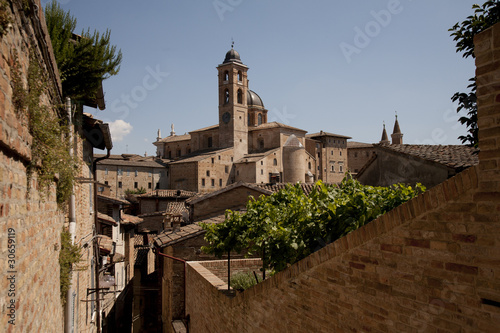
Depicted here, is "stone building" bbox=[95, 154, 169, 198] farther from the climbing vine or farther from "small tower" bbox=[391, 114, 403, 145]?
the climbing vine

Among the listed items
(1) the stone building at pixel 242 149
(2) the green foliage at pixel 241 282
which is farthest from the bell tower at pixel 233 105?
(2) the green foliage at pixel 241 282

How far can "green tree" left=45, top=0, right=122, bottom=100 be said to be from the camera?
7672mm

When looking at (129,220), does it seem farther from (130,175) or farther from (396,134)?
(396,134)

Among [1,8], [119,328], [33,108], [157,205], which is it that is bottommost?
[119,328]

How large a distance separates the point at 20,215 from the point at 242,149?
195 feet

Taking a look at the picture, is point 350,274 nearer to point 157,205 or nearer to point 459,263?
point 459,263

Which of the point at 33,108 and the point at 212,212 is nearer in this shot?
the point at 33,108

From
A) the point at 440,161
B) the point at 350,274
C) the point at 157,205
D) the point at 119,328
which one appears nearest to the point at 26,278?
the point at 350,274

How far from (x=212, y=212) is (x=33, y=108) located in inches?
576

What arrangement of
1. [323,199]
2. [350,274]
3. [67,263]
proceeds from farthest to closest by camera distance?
[323,199]
[67,263]
[350,274]

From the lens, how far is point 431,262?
346 cm

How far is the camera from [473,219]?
3.12m

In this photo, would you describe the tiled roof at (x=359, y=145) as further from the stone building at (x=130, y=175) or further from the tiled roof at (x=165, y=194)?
the tiled roof at (x=165, y=194)

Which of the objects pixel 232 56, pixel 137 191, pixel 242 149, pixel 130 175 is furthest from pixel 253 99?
pixel 137 191
